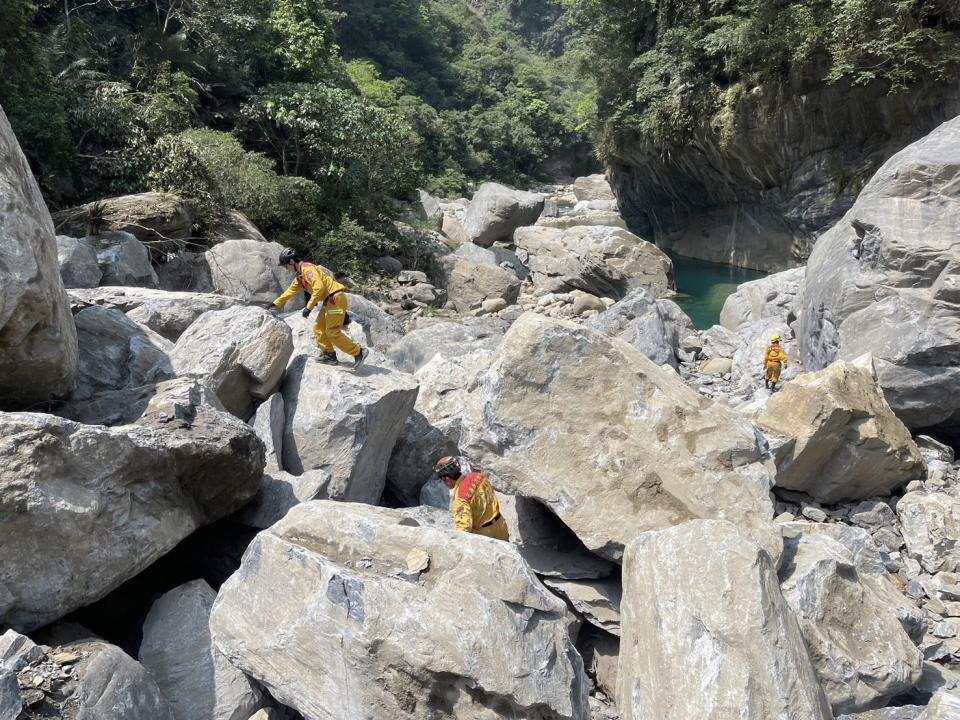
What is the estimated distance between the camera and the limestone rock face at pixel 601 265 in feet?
61.5

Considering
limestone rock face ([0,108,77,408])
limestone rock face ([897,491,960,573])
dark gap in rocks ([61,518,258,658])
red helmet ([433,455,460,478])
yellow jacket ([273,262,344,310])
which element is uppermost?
limestone rock face ([0,108,77,408])

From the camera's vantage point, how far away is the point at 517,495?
18.9 ft

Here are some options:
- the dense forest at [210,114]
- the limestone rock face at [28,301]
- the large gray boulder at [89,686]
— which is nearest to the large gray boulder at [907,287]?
the large gray boulder at [89,686]

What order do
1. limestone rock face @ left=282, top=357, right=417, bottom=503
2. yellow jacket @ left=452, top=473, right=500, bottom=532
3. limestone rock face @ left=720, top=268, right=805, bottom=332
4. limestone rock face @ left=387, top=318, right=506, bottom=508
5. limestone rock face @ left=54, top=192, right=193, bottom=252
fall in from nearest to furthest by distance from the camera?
yellow jacket @ left=452, top=473, right=500, bottom=532 → limestone rock face @ left=282, top=357, right=417, bottom=503 → limestone rock face @ left=387, top=318, right=506, bottom=508 → limestone rock face @ left=54, top=192, right=193, bottom=252 → limestone rock face @ left=720, top=268, right=805, bottom=332

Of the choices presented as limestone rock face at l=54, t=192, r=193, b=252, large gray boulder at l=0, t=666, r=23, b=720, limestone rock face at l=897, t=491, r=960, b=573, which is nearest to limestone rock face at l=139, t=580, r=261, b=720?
large gray boulder at l=0, t=666, r=23, b=720

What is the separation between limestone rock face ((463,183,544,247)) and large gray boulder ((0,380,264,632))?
59.8ft

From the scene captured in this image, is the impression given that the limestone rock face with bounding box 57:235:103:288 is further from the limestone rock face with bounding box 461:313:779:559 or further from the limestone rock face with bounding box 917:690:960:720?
the limestone rock face with bounding box 917:690:960:720

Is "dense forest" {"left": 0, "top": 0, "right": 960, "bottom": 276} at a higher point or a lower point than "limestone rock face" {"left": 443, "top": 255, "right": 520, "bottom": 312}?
higher

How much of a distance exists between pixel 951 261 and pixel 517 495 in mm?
6676

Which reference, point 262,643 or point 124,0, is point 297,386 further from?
point 124,0

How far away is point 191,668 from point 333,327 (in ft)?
11.4

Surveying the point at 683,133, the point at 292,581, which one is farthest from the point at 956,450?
the point at 683,133

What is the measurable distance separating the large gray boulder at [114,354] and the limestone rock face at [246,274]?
5.53m

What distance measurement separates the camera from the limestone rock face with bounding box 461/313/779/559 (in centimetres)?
557
